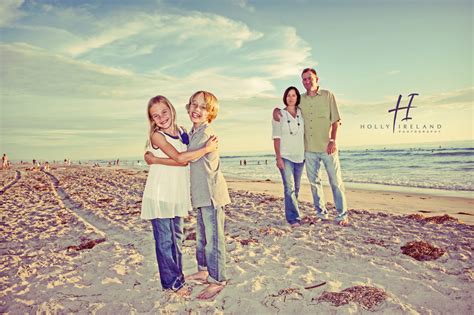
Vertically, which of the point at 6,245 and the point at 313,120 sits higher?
the point at 313,120

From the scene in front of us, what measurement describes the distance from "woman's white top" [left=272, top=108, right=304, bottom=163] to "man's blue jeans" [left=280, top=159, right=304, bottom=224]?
0.13 metres

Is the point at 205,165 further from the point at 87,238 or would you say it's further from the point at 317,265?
the point at 87,238

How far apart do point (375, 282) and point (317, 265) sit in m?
0.76

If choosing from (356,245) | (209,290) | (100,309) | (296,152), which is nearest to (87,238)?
(100,309)

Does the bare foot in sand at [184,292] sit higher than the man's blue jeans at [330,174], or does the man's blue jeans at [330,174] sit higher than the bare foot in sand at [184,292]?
the man's blue jeans at [330,174]

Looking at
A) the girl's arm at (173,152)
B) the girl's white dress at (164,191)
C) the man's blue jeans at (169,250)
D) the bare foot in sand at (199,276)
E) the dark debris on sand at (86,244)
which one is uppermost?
the girl's arm at (173,152)

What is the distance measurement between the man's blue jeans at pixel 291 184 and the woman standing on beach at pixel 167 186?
2.82m

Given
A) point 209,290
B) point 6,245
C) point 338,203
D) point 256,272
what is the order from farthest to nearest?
point 338,203, point 6,245, point 256,272, point 209,290

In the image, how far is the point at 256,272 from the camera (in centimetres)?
406

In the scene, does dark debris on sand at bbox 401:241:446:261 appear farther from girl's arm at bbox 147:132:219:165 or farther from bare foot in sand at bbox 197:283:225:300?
girl's arm at bbox 147:132:219:165

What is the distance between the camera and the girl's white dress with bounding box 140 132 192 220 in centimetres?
334

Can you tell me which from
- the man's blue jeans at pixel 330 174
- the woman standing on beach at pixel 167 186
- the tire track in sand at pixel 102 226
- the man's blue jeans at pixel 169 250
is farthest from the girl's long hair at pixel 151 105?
the man's blue jeans at pixel 330 174

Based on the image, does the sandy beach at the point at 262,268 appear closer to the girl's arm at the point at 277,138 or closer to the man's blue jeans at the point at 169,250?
the man's blue jeans at the point at 169,250

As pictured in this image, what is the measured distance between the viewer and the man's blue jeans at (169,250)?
3.42 metres
